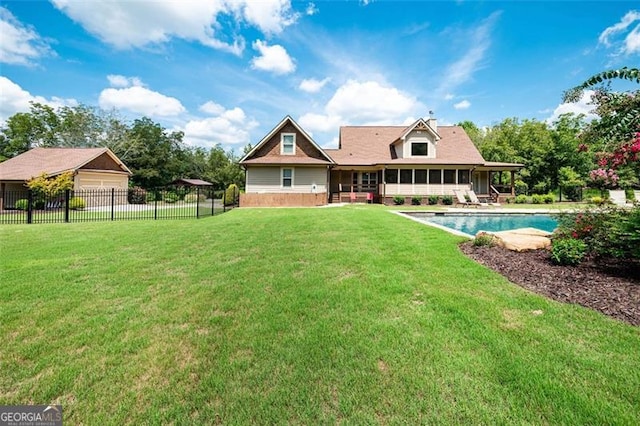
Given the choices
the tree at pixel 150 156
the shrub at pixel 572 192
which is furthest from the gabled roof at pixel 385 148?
the tree at pixel 150 156

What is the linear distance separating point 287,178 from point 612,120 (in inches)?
757

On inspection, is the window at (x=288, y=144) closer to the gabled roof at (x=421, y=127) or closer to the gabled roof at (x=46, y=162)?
the gabled roof at (x=421, y=127)

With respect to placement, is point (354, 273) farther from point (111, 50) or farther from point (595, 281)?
point (111, 50)

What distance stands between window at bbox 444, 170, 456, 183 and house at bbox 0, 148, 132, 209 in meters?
28.7

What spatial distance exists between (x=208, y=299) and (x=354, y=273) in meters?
2.24

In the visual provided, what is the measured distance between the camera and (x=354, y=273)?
16.3ft

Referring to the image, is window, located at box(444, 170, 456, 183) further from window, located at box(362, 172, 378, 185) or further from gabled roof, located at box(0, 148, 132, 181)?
gabled roof, located at box(0, 148, 132, 181)

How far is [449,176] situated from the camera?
80.1 ft

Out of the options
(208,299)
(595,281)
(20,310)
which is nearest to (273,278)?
(208,299)

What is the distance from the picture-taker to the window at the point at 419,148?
24.4 metres

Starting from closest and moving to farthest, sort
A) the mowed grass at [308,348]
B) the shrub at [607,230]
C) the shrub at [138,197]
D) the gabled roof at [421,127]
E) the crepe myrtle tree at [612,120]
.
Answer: the mowed grass at [308,348]
the shrub at [607,230]
the crepe myrtle tree at [612,120]
the gabled roof at [421,127]
the shrub at [138,197]

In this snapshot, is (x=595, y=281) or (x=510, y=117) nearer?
(x=595, y=281)

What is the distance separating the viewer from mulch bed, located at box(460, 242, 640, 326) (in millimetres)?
3588

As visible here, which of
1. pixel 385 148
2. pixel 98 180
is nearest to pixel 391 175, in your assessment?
pixel 385 148
